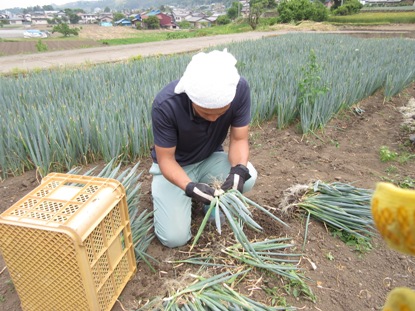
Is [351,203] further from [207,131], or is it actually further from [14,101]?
[14,101]

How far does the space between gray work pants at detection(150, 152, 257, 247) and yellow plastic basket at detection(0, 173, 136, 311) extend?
1.28 ft

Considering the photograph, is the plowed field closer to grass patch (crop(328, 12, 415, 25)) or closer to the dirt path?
the dirt path

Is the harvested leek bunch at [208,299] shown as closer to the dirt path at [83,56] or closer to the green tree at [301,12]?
the dirt path at [83,56]

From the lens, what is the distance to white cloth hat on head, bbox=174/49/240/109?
1.33m

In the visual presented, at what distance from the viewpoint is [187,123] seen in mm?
1643

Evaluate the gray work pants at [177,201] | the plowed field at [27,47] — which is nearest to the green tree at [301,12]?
the plowed field at [27,47]

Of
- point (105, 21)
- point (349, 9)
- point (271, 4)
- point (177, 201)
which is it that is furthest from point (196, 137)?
point (105, 21)

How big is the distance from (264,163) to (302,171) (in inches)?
11.8

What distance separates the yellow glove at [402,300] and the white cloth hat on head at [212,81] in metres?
1.02

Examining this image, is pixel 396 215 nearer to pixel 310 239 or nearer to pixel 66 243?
pixel 66 243

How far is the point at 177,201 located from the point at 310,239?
0.73m

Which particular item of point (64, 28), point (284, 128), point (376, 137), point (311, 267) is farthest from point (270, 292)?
point (64, 28)

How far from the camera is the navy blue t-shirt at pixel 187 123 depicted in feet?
5.26

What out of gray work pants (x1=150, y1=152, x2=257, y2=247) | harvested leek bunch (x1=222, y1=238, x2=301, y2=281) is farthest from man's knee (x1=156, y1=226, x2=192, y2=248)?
harvested leek bunch (x1=222, y1=238, x2=301, y2=281)
